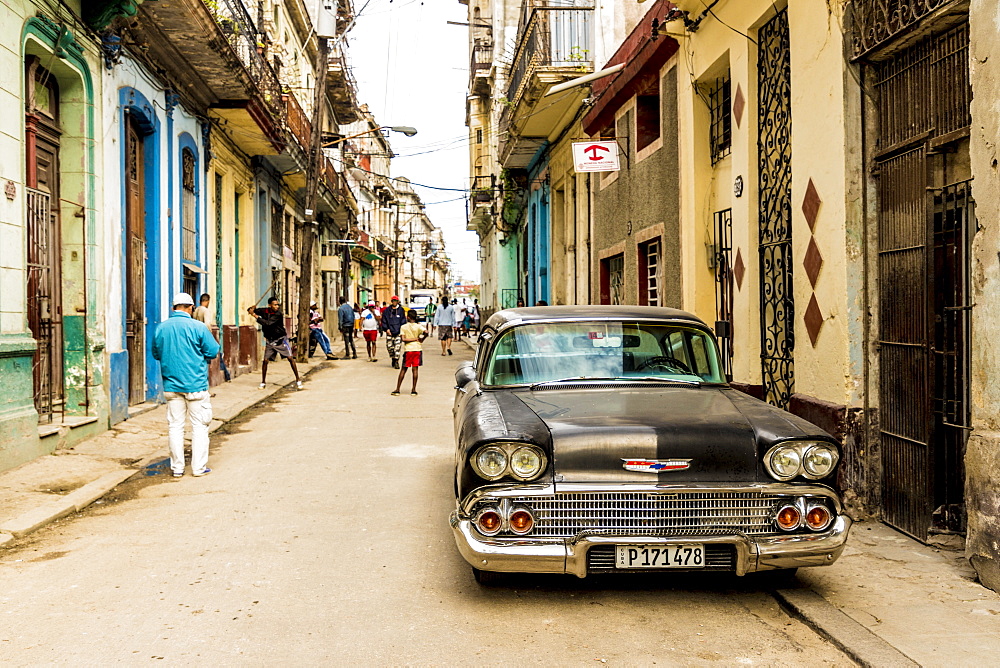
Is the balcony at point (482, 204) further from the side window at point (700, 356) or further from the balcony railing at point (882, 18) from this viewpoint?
the side window at point (700, 356)

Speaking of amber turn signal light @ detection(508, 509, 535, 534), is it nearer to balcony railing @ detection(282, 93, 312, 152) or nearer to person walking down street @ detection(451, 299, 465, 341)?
balcony railing @ detection(282, 93, 312, 152)

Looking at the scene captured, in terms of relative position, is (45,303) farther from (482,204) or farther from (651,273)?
(482,204)

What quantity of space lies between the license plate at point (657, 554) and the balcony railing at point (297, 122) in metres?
17.2

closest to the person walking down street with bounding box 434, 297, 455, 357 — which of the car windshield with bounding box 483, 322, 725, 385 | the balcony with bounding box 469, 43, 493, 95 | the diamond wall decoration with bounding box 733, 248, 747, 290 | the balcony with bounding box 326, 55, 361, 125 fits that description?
the balcony with bounding box 326, 55, 361, 125

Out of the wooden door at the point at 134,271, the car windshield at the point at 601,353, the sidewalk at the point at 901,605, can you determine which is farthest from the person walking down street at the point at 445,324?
the sidewalk at the point at 901,605

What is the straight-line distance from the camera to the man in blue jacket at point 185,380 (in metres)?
7.98

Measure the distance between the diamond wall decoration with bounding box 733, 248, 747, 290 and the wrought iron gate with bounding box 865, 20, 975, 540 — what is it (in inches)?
111

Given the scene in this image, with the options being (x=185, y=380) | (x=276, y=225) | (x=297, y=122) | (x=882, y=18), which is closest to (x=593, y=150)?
(x=185, y=380)

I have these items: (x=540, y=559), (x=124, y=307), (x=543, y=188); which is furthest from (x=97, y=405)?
(x=543, y=188)

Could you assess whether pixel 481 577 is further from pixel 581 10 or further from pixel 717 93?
→ pixel 581 10

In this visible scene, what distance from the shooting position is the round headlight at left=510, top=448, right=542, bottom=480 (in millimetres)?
4195

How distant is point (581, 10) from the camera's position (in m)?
16.3

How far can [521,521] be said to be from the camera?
4172mm

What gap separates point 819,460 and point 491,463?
1.56 metres
